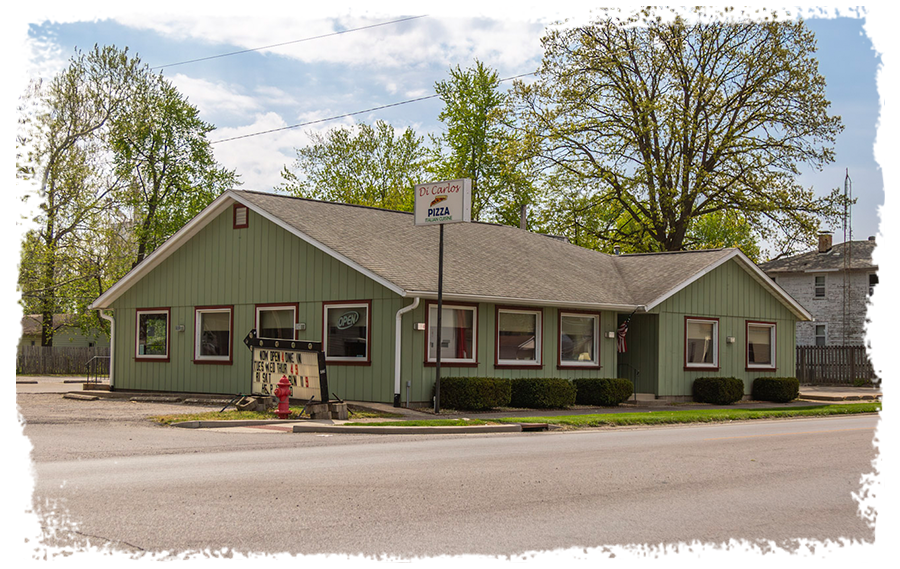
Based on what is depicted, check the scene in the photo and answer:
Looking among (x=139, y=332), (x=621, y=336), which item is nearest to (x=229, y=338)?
(x=139, y=332)

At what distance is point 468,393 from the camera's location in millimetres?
20750

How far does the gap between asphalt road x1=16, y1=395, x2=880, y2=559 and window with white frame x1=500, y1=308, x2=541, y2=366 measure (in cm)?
835

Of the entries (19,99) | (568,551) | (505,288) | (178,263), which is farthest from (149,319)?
A: (568,551)

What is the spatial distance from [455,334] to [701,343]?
9749 mm

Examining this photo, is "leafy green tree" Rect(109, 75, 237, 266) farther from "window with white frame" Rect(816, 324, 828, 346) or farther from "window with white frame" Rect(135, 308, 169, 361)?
"window with white frame" Rect(816, 324, 828, 346)

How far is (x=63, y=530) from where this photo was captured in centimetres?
700

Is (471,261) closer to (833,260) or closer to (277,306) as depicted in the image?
(277,306)

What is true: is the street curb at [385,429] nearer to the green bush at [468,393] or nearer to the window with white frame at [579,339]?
the green bush at [468,393]

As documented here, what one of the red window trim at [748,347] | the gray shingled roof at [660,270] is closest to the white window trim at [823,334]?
the red window trim at [748,347]

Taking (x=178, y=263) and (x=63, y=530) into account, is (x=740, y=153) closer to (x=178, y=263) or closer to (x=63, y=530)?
(x=178, y=263)

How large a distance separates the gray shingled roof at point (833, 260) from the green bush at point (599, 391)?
30056 mm

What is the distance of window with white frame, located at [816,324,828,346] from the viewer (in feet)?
168

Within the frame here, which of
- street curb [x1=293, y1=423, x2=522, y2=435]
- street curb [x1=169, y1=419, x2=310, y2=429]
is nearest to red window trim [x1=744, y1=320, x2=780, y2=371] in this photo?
street curb [x1=293, y1=423, x2=522, y2=435]

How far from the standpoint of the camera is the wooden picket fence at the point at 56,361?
48.9 m
